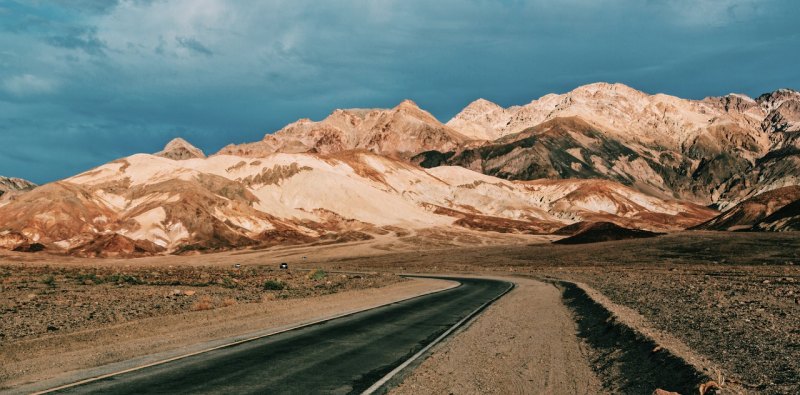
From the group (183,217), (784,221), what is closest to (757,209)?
(784,221)

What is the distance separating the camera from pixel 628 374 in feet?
43.1

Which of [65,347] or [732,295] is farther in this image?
[732,295]

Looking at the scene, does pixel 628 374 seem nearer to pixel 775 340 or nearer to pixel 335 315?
pixel 775 340

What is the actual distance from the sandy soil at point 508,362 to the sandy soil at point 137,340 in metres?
6.65

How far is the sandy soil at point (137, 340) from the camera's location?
43.7 ft

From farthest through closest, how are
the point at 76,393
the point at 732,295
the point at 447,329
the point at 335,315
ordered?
the point at 732,295 → the point at 335,315 → the point at 447,329 → the point at 76,393

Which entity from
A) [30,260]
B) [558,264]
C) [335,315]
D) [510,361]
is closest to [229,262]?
[30,260]

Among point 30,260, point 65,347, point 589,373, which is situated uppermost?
point 30,260

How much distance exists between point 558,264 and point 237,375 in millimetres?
76711

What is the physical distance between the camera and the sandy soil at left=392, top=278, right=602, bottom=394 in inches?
Answer: 480

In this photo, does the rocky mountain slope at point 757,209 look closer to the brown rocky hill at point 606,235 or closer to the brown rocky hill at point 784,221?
the brown rocky hill at point 784,221

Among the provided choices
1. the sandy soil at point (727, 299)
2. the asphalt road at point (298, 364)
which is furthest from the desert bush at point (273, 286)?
the sandy soil at point (727, 299)

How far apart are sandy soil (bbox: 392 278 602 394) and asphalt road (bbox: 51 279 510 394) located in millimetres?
991

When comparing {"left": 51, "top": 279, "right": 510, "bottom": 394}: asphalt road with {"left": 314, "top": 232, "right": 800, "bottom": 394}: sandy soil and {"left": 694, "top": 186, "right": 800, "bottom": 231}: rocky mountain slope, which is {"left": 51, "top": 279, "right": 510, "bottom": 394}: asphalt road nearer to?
{"left": 314, "top": 232, "right": 800, "bottom": 394}: sandy soil
